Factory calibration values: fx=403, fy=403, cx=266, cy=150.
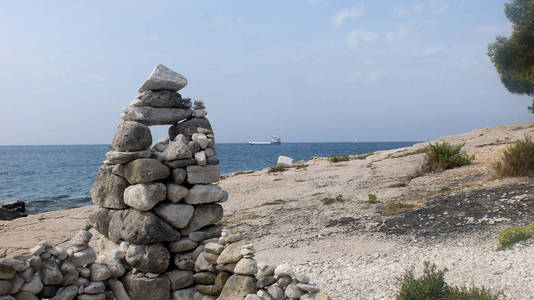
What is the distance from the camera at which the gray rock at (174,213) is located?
20.1 feet

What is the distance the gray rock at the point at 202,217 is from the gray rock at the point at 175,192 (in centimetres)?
38

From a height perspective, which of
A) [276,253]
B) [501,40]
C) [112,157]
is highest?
[501,40]

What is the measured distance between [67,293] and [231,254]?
2.23 meters

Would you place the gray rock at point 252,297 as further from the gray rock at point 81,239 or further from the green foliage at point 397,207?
the green foliage at point 397,207

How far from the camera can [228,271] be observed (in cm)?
590

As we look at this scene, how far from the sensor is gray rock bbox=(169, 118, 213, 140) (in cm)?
670

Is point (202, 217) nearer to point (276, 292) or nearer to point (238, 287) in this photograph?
point (238, 287)

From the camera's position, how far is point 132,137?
6.19 m

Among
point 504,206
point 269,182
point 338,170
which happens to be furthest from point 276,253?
point 338,170

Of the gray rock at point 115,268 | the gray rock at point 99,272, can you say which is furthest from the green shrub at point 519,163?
the gray rock at point 99,272

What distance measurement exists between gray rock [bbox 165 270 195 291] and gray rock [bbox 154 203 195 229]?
29.2 inches

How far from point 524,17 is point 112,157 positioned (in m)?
23.4

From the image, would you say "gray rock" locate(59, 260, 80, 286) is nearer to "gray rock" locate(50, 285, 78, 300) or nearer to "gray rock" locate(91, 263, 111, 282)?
"gray rock" locate(50, 285, 78, 300)

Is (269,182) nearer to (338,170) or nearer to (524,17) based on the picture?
(338,170)
